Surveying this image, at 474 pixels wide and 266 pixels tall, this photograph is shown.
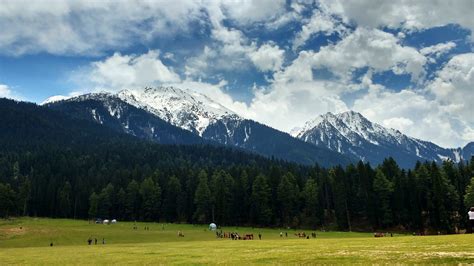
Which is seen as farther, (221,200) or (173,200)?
(173,200)

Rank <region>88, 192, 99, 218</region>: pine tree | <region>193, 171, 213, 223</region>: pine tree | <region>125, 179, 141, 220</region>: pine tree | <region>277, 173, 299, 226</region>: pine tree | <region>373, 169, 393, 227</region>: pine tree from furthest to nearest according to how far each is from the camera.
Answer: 1. <region>88, 192, 99, 218</region>: pine tree
2. <region>125, 179, 141, 220</region>: pine tree
3. <region>193, 171, 213, 223</region>: pine tree
4. <region>277, 173, 299, 226</region>: pine tree
5. <region>373, 169, 393, 227</region>: pine tree

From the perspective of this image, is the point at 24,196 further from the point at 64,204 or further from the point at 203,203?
the point at 203,203

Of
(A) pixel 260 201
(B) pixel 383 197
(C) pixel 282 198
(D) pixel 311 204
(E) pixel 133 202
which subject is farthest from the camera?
(E) pixel 133 202

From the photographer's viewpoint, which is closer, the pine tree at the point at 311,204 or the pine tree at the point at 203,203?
the pine tree at the point at 311,204

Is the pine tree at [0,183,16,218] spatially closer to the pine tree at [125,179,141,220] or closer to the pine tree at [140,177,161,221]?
the pine tree at [125,179,141,220]

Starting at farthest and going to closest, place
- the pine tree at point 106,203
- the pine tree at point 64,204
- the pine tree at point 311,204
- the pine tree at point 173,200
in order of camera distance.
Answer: the pine tree at point 64,204
the pine tree at point 106,203
the pine tree at point 173,200
the pine tree at point 311,204

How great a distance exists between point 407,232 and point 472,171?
2925 cm

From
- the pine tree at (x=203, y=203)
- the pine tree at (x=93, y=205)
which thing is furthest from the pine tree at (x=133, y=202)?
the pine tree at (x=203, y=203)

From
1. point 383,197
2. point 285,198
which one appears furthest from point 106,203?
point 383,197

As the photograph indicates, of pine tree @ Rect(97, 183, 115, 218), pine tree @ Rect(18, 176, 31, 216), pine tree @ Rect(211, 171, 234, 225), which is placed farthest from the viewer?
pine tree @ Rect(18, 176, 31, 216)

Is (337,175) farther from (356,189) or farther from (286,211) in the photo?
(286,211)

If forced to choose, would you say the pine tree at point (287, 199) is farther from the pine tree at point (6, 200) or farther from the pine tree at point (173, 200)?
the pine tree at point (6, 200)

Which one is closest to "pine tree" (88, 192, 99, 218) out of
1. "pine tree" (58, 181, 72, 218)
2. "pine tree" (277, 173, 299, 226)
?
"pine tree" (58, 181, 72, 218)

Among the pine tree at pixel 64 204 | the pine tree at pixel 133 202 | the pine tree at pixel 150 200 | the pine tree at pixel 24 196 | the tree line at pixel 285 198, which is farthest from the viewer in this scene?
the pine tree at pixel 64 204
